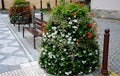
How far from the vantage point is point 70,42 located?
5039mm

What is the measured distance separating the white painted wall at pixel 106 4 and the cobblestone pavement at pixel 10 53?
19.8 ft

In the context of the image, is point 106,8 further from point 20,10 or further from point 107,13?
point 20,10

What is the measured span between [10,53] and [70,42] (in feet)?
8.94

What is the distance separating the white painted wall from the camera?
12.2 metres

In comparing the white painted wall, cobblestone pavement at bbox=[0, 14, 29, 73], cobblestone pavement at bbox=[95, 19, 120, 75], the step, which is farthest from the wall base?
the step

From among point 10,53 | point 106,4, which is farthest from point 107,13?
point 10,53

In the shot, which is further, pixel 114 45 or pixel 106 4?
pixel 106 4

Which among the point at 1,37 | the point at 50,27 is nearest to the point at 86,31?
the point at 50,27

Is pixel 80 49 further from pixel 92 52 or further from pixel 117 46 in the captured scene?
pixel 117 46

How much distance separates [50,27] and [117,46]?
317 cm

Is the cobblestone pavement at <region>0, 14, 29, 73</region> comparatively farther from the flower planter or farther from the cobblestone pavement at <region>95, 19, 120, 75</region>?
the cobblestone pavement at <region>95, 19, 120, 75</region>

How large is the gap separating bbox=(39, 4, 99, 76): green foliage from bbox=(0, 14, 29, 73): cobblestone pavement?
1263mm

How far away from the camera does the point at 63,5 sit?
17.5 ft

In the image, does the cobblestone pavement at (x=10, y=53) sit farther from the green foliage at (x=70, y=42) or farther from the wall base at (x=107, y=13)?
Result: the wall base at (x=107, y=13)
